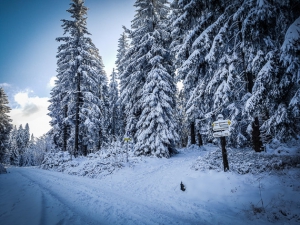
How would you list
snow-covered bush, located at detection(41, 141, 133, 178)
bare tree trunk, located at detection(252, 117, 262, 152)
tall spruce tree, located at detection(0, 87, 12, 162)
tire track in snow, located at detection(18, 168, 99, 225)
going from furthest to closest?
tall spruce tree, located at detection(0, 87, 12, 162) < snow-covered bush, located at detection(41, 141, 133, 178) < bare tree trunk, located at detection(252, 117, 262, 152) < tire track in snow, located at detection(18, 168, 99, 225)

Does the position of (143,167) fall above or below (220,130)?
below

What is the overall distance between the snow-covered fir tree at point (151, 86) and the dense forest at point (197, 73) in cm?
9

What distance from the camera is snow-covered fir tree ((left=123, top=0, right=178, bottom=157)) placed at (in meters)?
13.6

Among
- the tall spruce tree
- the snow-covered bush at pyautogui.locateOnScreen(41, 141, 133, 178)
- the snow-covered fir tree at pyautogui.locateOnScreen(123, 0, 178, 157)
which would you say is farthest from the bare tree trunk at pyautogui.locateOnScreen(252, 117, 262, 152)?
the tall spruce tree

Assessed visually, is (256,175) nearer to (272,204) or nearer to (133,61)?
(272,204)

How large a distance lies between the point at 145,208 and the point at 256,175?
13.5 feet

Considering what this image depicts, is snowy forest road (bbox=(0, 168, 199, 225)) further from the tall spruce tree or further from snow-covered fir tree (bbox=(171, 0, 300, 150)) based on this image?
the tall spruce tree

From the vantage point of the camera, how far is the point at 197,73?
1092cm

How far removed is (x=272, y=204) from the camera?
419cm

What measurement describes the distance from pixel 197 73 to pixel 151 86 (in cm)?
456

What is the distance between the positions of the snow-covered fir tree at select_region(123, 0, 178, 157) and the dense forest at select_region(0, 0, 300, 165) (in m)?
0.09

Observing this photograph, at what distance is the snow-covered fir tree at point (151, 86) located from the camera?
13.6 meters

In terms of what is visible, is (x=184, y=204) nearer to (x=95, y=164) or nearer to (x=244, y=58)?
(x=244, y=58)

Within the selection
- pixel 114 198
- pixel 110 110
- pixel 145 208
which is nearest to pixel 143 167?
pixel 114 198
